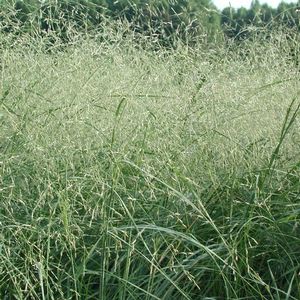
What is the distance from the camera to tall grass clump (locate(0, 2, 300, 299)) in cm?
194

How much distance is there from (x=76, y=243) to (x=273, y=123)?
35.2 inches

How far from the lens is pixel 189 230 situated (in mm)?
2055

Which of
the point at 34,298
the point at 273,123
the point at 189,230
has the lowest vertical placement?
the point at 34,298

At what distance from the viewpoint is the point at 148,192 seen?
2252 mm

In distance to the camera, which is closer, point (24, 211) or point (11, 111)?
point (24, 211)

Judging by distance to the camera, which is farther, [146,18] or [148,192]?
[146,18]

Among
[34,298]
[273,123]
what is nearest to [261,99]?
[273,123]

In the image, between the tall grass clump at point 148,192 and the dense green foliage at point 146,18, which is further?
the dense green foliage at point 146,18

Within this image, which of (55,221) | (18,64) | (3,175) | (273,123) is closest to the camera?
A: (55,221)

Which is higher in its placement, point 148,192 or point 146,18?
point 146,18

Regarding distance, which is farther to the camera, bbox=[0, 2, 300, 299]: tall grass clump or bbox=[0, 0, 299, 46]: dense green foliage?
bbox=[0, 0, 299, 46]: dense green foliage

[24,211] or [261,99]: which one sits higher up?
[261,99]

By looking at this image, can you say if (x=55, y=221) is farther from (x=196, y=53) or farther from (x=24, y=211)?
(x=196, y=53)

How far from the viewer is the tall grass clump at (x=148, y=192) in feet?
6.38
